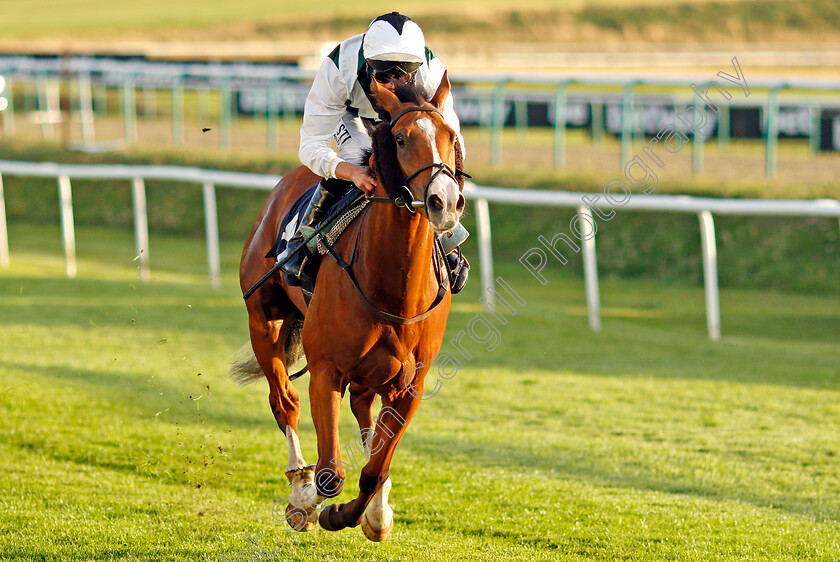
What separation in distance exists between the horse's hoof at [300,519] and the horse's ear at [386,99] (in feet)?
5.04

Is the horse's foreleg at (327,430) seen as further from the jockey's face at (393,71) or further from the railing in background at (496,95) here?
the railing in background at (496,95)

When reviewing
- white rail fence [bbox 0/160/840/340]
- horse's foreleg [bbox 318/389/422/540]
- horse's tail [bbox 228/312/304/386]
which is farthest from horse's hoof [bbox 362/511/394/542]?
white rail fence [bbox 0/160/840/340]

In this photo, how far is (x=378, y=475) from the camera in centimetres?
350

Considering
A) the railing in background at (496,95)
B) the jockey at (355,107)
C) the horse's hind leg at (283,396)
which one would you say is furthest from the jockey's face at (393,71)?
the railing in background at (496,95)

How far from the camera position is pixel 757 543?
3.73 metres

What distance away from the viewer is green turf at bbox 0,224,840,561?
3809mm

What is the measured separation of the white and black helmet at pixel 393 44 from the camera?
3385mm

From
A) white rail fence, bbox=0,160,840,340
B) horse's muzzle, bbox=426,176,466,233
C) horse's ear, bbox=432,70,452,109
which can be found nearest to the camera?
horse's muzzle, bbox=426,176,466,233

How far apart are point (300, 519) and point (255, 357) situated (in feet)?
3.15

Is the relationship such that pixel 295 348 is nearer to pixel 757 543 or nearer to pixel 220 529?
Answer: pixel 220 529

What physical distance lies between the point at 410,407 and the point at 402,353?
0.76 feet

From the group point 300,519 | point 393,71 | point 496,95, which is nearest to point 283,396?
point 300,519

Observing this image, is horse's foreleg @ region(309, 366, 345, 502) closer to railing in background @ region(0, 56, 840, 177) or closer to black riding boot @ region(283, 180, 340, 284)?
black riding boot @ region(283, 180, 340, 284)

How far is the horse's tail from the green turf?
0.40 metres
